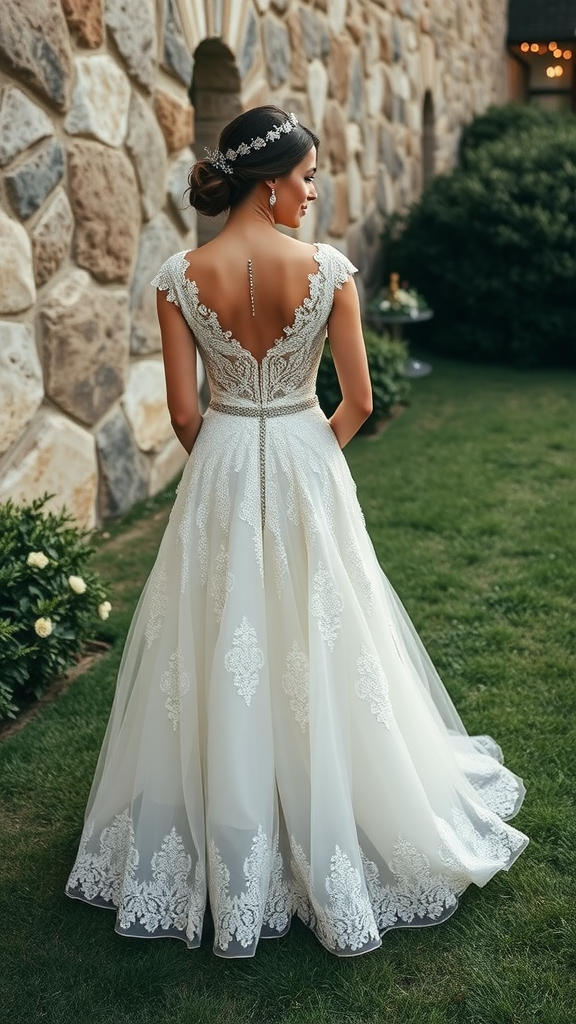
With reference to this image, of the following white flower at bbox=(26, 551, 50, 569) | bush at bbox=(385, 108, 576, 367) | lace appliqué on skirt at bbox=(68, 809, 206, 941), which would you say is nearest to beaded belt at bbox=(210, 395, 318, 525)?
lace appliqué on skirt at bbox=(68, 809, 206, 941)

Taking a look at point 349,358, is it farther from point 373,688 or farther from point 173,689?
point 173,689

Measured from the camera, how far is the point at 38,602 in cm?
346

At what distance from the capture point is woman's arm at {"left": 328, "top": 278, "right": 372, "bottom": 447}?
8.04ft

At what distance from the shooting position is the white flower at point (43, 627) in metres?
3.33

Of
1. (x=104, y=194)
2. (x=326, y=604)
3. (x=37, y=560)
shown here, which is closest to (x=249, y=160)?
(x=326, y=604)

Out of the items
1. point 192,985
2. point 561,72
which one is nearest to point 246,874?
point 192,985

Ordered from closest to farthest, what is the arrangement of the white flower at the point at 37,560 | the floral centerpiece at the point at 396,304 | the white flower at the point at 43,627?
the white flower at the point at 43,627 → the white flower at the point at 37,560 → the floral centerpiece at the point at 396,304

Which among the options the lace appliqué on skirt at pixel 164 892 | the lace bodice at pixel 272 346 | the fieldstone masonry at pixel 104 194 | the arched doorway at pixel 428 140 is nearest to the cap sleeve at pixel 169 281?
the lace bodice at pixel 272 346

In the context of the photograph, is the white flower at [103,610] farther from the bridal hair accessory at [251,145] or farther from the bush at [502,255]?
the bush at [502,255]

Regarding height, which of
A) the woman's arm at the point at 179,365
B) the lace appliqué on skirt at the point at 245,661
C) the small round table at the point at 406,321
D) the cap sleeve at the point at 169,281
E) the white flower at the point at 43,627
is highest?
the cap sleeve at the point at 169,281

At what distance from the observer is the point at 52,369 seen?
4.39 meters

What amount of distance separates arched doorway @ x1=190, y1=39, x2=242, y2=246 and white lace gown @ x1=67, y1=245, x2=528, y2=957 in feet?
12.0

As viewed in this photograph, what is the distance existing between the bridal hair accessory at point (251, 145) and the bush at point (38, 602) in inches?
62.0

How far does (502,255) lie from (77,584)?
6.28m
